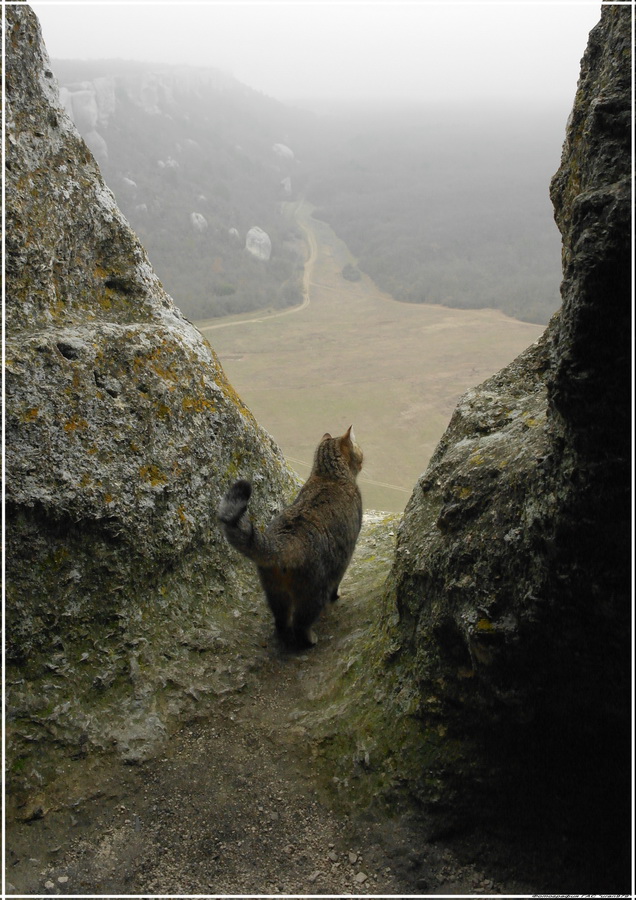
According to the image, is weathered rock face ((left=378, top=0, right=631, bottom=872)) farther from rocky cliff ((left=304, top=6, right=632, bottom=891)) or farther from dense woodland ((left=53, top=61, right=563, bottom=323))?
dense woodland ((left=53, top=61, right=563, bottom=323))

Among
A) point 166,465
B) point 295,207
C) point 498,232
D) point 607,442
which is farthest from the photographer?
point 295,207

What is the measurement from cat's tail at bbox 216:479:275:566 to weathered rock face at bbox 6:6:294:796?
96 centimetres

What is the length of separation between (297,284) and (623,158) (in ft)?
115

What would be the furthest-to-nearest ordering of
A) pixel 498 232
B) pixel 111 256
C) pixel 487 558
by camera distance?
1. pixel 498 232
2. pixel 111 256
3. pixel 487 558

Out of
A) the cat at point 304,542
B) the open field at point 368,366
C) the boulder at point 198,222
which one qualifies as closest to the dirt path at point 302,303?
the open field at point 368,366

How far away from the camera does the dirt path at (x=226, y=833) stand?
445 cm

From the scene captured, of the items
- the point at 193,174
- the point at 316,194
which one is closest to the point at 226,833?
the point at 193,174

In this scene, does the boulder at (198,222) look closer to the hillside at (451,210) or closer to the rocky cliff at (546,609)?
the hillside at (451,210)

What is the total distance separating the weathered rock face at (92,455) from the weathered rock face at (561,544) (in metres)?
2.31

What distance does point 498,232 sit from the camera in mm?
48438

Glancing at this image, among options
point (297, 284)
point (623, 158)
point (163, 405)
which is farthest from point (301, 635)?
point (297, 284)

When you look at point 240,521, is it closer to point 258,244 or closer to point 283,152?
point 258,244

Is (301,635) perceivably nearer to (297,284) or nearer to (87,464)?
(87,464)

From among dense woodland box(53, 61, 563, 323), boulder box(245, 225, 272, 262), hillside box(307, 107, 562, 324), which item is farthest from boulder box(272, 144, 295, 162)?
boulder box(245, 225, 272, 262)
